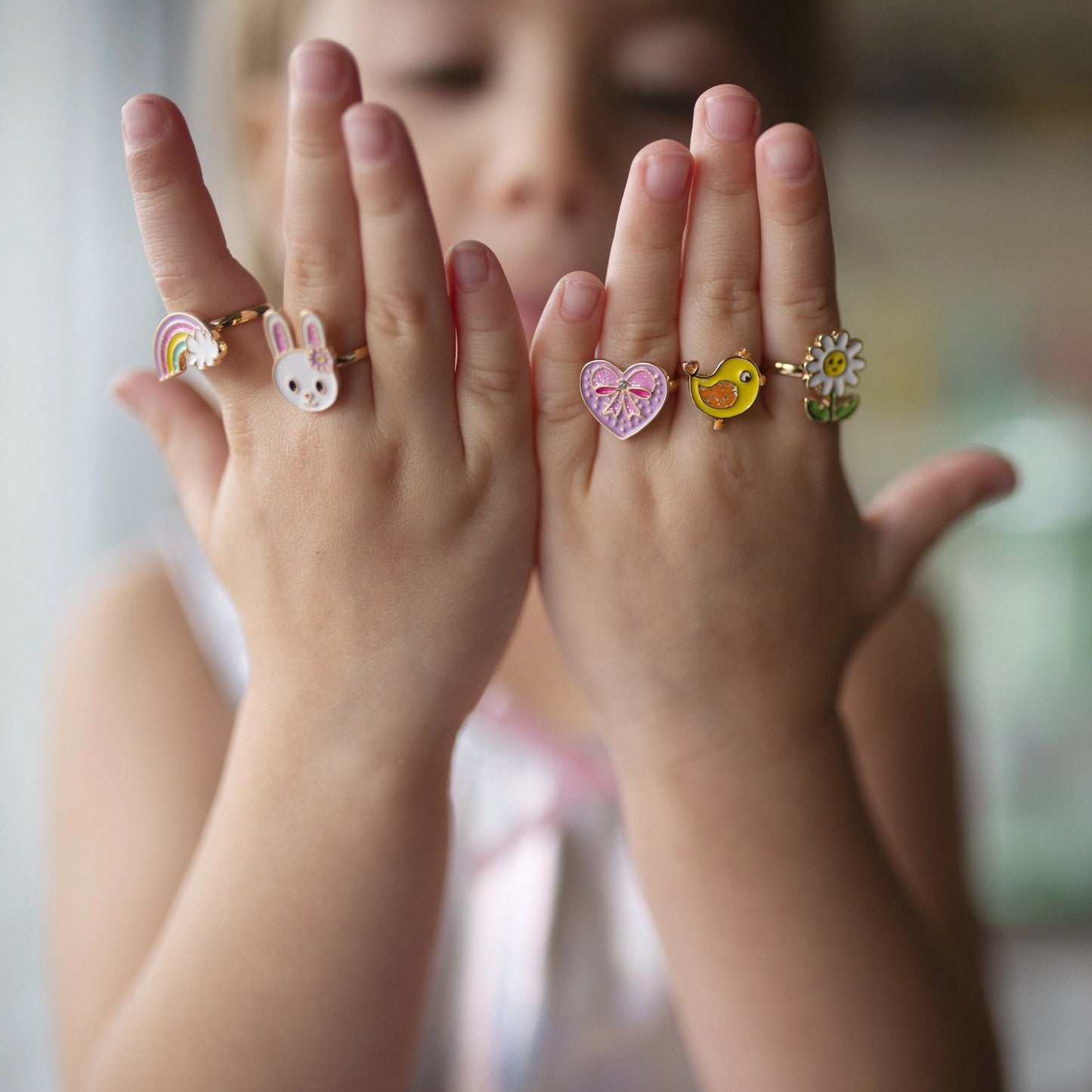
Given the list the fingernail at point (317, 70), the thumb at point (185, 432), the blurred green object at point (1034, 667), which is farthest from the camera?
the blurred green object at point (1034, 667)

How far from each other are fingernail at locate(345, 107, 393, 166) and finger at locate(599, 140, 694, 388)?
74mm

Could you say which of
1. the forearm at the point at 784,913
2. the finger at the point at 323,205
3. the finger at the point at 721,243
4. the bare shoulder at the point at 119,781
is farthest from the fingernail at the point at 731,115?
the bare shoulder at the point at 119,781

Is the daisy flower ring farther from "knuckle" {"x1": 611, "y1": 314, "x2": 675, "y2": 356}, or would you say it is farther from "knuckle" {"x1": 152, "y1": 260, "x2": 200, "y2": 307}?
"knuckle" {"x1": 152, "y1": 260, "x2": 200, "y2": 307}

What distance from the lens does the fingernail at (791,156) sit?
0.94 feet

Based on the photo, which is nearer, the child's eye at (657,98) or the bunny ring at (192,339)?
the bunny ring at (192,339)

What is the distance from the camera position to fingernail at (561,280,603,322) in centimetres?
31

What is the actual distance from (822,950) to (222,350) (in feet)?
1.01

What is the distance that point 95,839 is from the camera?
1.86 feet

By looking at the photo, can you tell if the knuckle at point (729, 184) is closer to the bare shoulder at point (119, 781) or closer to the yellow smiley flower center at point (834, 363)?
the yellow smiley flower center at point (834, 363)

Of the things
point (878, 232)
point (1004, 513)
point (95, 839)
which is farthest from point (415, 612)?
point (1004, 513)

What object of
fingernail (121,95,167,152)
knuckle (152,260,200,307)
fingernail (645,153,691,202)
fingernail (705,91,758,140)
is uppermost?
fingernail (121,95,167,152)

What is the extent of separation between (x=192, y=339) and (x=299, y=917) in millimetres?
201

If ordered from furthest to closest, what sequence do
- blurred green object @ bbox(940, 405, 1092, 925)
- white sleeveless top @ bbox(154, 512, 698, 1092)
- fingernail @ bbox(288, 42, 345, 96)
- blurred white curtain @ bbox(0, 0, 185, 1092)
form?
blurred green object @ bbox(940, 405, 1092, 925), blurred white curtain @ bbox(0, 0, 185, 1092), white sleeveless top @ bbox(154, 512, 698, 1092), fingernail @ bbox(288, 42, 345, 96)

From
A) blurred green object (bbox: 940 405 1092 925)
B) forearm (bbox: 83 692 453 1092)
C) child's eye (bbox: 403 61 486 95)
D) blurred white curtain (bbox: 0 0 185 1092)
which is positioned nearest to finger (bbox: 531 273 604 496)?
forearm (bbox: 83 692 453 1092)
